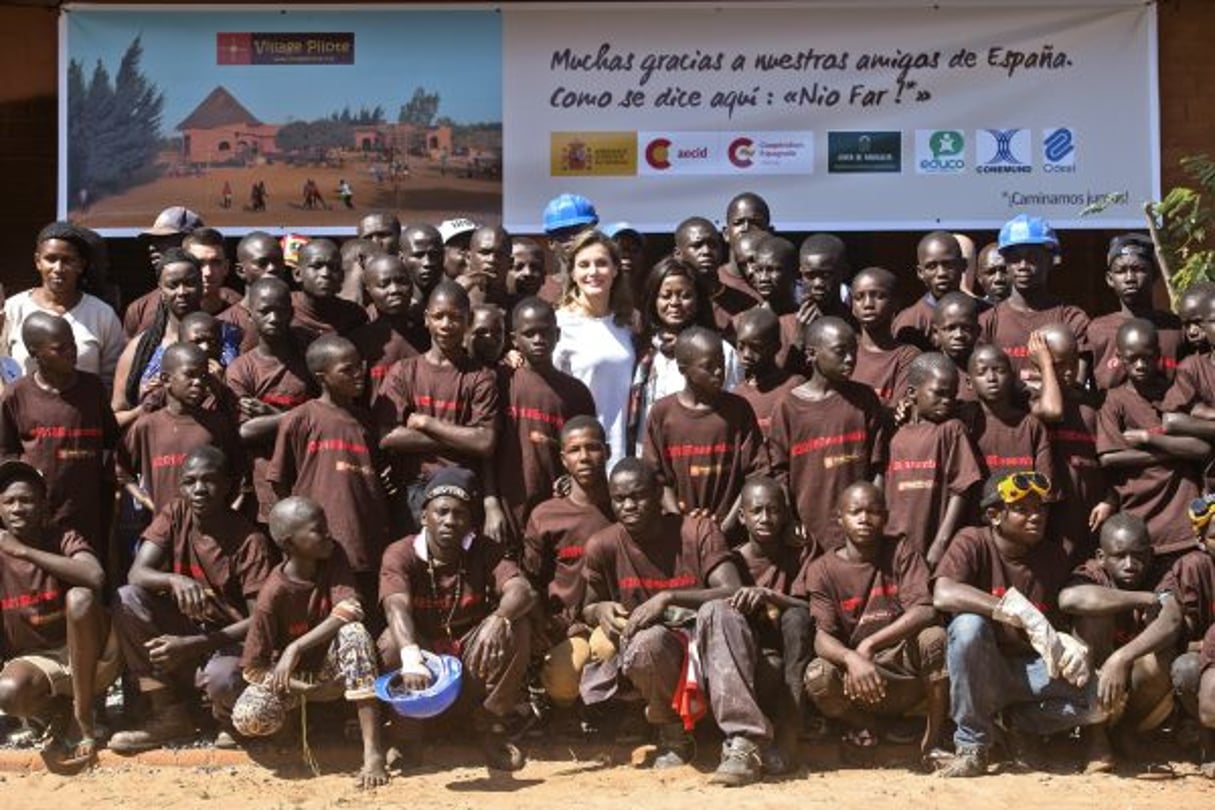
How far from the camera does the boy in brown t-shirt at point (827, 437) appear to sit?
7.45m

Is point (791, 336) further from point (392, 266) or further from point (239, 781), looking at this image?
point (239, 781)

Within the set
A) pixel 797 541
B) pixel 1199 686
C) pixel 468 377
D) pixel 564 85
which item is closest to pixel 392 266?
pixel 468 377

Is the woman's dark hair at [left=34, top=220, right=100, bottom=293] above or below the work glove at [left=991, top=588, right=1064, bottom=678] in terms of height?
above

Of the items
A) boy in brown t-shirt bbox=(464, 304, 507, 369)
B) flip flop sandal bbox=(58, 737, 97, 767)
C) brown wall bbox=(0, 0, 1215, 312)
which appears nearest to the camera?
flip flop sandal bbox=(58, 737, 97, 767)

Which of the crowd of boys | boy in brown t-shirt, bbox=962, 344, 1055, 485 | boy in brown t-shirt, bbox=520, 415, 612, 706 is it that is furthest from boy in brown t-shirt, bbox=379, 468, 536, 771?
boy in brown t-shirt, bbox=962, 344, 1055, 485

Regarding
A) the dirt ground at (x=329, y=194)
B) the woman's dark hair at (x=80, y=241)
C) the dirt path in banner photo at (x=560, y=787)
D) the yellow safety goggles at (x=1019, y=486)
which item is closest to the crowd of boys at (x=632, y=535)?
the yellow safety goggles at (x=1019, y=486)

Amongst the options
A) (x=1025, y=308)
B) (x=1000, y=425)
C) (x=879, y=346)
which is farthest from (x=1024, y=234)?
(x=1000, y=425)

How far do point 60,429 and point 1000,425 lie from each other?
3528mm

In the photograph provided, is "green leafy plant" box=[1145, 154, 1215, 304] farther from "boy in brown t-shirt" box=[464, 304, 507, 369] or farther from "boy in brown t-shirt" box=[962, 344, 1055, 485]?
"boy in brown t-shirt" box=[464, 304, 507, 369]

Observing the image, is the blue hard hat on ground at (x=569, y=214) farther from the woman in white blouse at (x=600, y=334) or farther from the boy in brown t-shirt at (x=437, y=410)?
the boy in brown t-shirt at (x=437, y=410)

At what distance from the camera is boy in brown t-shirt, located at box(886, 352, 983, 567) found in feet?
24.2

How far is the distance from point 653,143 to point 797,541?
3585 mm

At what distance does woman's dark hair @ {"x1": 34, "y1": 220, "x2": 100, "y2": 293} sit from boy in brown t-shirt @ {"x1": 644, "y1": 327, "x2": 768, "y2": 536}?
265 centimetres

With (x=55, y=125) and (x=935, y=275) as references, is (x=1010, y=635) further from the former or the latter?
(x=55, y=125)
